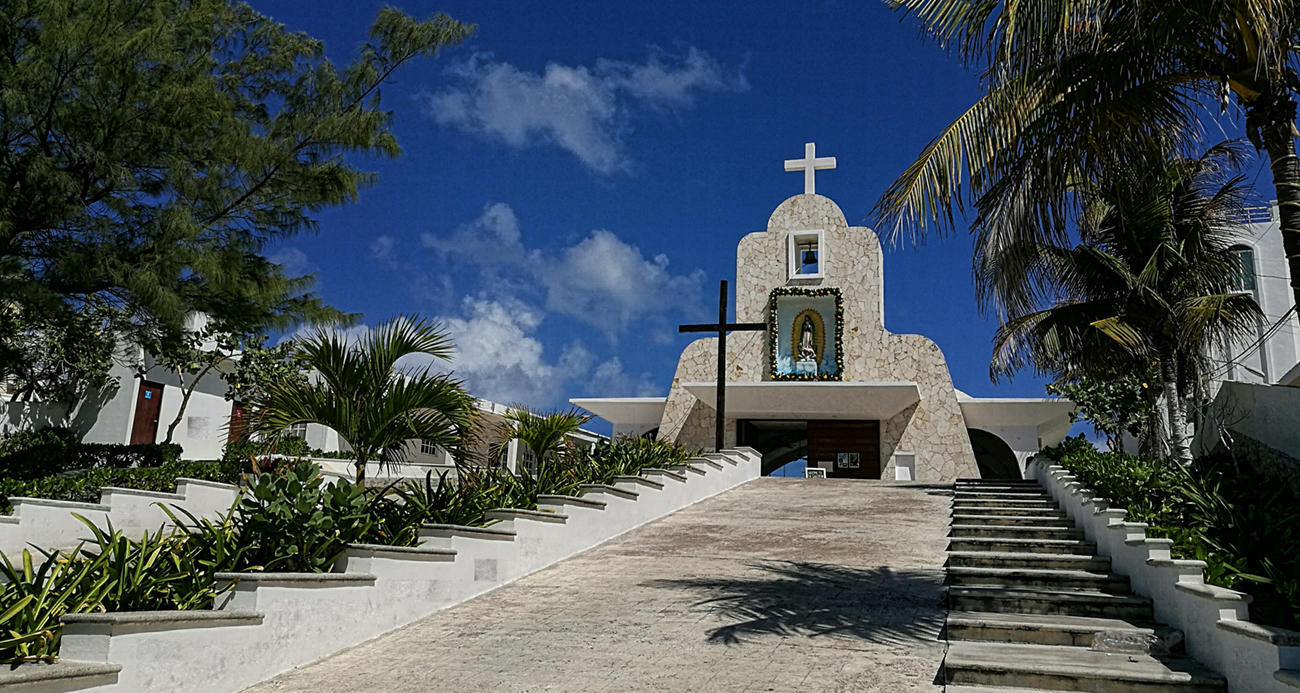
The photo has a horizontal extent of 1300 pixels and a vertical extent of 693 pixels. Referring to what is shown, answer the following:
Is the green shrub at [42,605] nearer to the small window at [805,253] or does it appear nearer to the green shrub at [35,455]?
the green shrub at [35,455]

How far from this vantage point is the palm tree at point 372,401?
7.65 m

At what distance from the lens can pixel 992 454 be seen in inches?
1341

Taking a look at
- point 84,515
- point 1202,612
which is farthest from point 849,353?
point 1202,612

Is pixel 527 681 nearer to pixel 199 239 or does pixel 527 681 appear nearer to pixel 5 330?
pixel 199 239

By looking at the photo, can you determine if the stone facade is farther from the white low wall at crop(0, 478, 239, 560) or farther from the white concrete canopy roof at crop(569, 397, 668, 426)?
the white low wall at crop(0, 478, 239, 560)

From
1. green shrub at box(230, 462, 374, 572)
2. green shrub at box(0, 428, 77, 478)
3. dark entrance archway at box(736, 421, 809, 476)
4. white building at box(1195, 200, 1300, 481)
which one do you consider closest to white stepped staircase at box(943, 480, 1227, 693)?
white building at box(1195, 200, 1300, 481)

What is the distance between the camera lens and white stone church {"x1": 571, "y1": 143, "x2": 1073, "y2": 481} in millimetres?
23344

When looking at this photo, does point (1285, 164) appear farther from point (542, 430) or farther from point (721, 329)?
point (721, 329)

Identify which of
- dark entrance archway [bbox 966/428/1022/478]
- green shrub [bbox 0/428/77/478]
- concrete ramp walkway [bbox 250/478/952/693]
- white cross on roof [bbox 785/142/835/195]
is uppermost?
white cross on roof [bbox 785/142/835/195]

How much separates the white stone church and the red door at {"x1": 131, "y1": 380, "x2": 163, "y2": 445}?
35.2 feet

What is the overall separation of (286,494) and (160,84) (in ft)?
23.0

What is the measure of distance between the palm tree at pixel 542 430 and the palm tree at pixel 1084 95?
6242 millimetres

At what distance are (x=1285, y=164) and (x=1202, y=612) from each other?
9.75 feet

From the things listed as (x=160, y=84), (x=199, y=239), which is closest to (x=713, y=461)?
(x=199, y=239)
